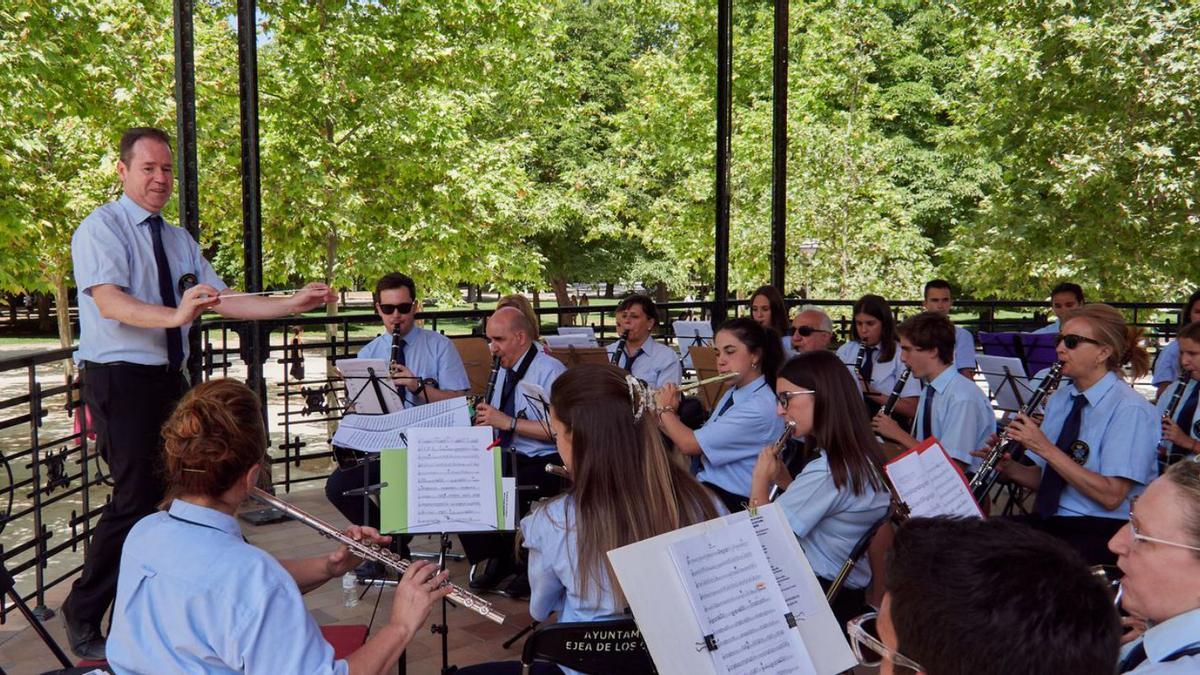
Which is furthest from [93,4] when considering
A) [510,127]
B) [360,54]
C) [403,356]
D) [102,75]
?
[510,127]

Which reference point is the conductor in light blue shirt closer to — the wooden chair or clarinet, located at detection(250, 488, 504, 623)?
clarinet, located at detection(250, 488, 504, 623)

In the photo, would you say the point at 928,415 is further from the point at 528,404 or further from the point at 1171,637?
the point at 1171,637

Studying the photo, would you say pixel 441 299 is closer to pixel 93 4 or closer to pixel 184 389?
pixel 93 4

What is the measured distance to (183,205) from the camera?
18.4 ft

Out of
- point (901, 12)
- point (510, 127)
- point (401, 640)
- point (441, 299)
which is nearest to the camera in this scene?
point (401, 640)

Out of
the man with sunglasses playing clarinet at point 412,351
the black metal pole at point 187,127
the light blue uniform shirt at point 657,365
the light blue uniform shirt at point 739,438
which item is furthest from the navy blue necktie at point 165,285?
the light blue uniform shirt at point 657,365

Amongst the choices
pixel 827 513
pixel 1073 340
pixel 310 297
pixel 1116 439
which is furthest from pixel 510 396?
pixel 1116 439

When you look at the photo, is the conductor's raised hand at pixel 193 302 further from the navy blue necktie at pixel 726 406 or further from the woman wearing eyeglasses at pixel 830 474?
the navy blue necktie at pixel 726 406

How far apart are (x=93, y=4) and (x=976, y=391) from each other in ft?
30.3

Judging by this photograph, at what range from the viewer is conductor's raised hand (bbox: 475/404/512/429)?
5.07 m

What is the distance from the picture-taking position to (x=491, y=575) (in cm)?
524

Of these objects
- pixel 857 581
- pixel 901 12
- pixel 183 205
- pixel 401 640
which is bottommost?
pixel 857 581

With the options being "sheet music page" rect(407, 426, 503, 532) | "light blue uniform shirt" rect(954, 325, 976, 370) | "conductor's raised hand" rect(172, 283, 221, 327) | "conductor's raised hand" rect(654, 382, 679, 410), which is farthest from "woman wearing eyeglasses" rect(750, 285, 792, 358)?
"conductor's raised hand" rect(172, 283, 221, 327)

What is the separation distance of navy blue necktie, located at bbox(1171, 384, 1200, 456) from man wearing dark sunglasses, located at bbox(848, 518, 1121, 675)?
4.42 m
